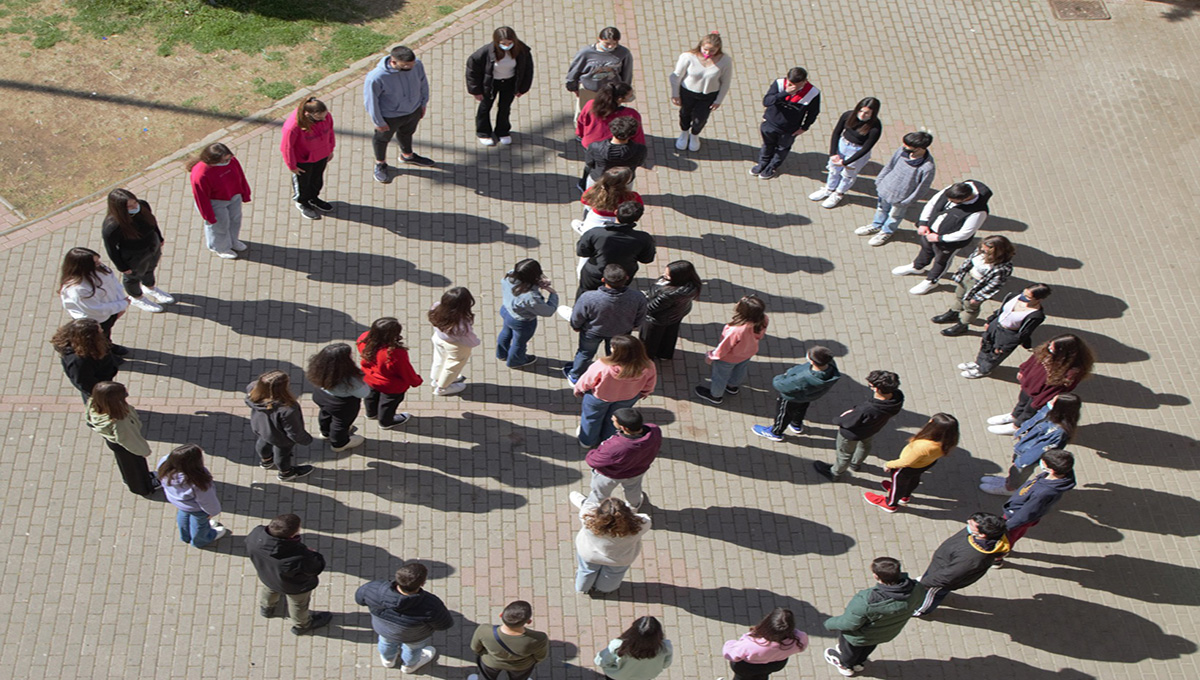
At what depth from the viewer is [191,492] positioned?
23.3ft

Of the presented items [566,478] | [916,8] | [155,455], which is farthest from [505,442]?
[916,8]

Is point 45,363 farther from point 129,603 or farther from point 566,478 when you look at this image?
point 566,478

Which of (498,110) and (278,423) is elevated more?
(498,110)

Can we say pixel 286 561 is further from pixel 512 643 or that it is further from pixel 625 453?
pixel 625 453

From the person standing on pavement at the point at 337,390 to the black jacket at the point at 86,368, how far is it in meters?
1.47

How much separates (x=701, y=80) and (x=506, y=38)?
2089mm

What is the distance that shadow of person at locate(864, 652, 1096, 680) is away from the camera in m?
7.61

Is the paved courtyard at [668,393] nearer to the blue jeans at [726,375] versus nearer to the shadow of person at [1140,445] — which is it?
the shadow of person at [1140,445]

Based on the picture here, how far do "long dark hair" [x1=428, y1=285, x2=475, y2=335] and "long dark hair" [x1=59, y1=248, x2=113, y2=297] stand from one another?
8.63ft

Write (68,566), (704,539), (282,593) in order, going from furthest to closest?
(704,539)
(68,566)
(282,593)

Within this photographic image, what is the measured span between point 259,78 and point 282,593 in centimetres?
661

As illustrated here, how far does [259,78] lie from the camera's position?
449 inches

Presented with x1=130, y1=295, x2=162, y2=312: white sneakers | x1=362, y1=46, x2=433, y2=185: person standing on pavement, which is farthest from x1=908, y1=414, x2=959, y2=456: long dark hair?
x1=130, y1=295, x2=162, y2=312: white sneakers

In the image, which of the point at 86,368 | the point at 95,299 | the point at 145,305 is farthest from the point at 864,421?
the point at 145,305
